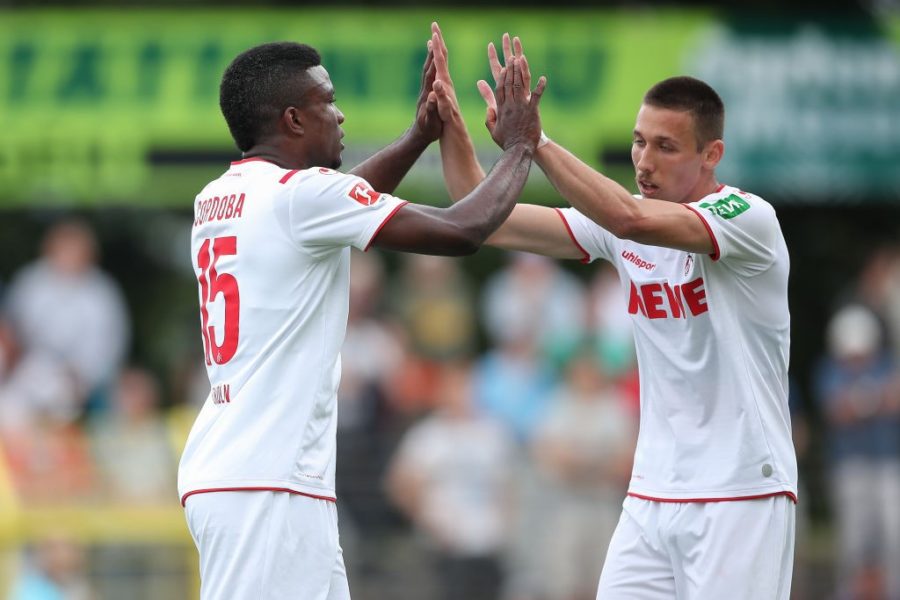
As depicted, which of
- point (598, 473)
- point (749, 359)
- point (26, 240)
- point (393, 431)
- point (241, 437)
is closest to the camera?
point (241, 437)

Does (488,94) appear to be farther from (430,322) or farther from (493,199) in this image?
(430,322)

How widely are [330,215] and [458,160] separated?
128 cm

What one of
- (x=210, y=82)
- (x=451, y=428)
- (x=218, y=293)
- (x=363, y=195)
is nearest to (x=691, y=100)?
(x=363, y=195)

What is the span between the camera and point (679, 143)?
6285mm

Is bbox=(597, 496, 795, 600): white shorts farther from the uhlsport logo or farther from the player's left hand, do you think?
the player's left hand

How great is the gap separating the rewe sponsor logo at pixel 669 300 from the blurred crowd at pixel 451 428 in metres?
6.14

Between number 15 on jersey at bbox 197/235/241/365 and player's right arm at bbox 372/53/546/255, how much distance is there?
0.54 m

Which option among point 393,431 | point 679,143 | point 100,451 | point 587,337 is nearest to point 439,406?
point 393,431

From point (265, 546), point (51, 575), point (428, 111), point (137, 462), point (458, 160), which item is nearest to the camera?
point (265, 546)

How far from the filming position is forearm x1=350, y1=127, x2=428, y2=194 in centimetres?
656

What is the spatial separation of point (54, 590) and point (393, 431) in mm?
3325

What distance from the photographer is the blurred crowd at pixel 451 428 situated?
12.5 m

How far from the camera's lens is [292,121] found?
18.9 feet

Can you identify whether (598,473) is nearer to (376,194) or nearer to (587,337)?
(587,337)
